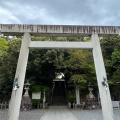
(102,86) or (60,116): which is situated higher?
(102,86)

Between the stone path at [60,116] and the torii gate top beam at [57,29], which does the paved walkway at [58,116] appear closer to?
the stone path at [60,116]

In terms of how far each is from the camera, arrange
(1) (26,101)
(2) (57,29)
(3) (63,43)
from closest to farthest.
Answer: (3) (63,43)
(2) (57,29)
(1) (26,101)

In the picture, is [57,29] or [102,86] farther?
[57,29]

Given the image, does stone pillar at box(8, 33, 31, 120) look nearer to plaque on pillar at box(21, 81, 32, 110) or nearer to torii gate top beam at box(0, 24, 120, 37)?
torii gate top beam at box(0, 24, 120, 37)

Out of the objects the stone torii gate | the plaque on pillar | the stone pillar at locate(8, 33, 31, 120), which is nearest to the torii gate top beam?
the stone torii gate

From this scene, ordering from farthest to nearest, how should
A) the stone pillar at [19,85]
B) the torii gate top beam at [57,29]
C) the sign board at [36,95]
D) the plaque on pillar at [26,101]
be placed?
the sign board at [36,95], the plaque on pillar at [26,101], the torii gate top beam at [57,29], the stone pillar at [19,85]

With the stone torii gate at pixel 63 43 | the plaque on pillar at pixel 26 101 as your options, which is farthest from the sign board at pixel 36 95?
the stone torii gate at pixel 63 43

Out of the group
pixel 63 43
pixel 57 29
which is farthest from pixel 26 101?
pixel 57 29

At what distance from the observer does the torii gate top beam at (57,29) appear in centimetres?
828

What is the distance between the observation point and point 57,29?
8.41 metres

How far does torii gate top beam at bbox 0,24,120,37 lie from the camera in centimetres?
828

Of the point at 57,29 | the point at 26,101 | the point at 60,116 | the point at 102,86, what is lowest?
the point at 60,116

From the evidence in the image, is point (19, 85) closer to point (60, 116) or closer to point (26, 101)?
point (60, 116)

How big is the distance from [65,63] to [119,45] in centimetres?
606
